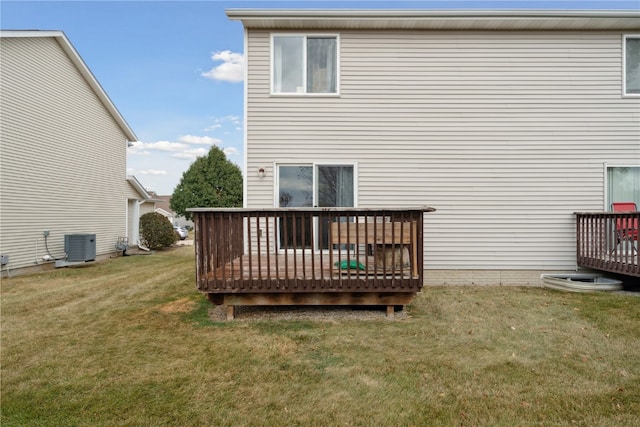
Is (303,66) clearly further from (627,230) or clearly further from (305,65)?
(627,230)

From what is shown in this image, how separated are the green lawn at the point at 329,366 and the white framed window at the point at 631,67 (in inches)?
169

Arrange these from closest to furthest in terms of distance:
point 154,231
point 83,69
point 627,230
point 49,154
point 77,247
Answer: point 627,230, point 49,154, point 77,247, point 83,69, point 154,231

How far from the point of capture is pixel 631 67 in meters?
6.87

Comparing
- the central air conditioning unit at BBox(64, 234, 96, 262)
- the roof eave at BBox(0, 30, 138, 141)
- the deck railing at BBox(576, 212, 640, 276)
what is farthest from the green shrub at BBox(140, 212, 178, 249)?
the deck railing at BBox(576, 212, 640, 276)

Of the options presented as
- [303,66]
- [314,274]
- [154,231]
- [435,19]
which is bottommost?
[154,231]

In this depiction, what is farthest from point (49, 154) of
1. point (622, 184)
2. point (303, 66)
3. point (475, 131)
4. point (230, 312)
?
point (622, 184)

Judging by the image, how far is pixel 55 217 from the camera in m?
10.6

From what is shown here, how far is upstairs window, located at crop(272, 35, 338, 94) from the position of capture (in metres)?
6.82

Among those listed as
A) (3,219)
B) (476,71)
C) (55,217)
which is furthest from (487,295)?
(55,217)

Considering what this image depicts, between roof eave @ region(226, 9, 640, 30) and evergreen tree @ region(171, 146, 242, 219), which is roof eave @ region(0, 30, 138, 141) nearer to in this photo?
roof eave @ region(226, 9, 640, 30)

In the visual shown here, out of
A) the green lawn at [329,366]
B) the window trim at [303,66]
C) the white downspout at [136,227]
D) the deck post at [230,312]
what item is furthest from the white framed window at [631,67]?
the white downspout at [136,227]

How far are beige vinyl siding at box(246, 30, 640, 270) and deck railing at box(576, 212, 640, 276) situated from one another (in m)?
0.32

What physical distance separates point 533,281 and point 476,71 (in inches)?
168

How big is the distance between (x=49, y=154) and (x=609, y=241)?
13829mm
